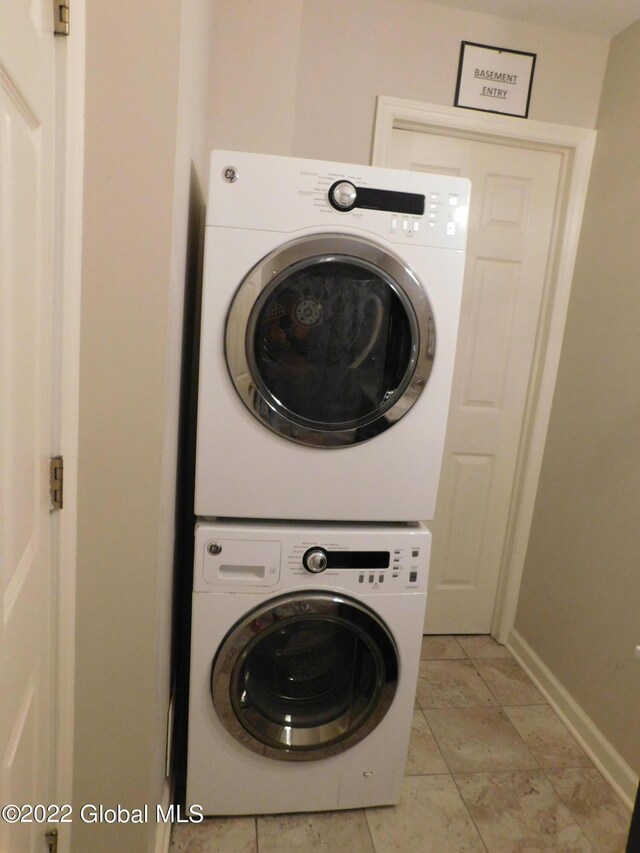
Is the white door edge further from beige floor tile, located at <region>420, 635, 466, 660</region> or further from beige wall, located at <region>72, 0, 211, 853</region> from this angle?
beige floor tile, located at <region>420, 635, 466, 660</region>

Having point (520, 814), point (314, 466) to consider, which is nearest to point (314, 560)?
point (314, 466)

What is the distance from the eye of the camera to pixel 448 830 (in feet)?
5.21

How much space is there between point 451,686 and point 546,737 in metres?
0.37

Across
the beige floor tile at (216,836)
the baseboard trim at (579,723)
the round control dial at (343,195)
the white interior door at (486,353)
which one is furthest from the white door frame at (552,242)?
the beige floor tile at (216,836)

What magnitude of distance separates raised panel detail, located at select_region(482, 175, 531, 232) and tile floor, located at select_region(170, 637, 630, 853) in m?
1.80

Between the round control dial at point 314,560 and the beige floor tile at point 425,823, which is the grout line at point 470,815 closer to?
the beige floor tile at point 425,823

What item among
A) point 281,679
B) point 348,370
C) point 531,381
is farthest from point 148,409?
point 531,381

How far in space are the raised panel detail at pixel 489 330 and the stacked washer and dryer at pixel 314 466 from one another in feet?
3.13

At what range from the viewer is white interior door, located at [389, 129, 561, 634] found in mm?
2223

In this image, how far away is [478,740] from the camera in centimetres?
194

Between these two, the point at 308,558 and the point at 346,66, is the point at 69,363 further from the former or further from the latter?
the point at 346,66

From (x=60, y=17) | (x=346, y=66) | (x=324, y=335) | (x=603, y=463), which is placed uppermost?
(x=346, y=66)

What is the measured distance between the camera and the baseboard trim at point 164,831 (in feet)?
4.50

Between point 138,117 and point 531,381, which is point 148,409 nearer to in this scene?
point 138,117
